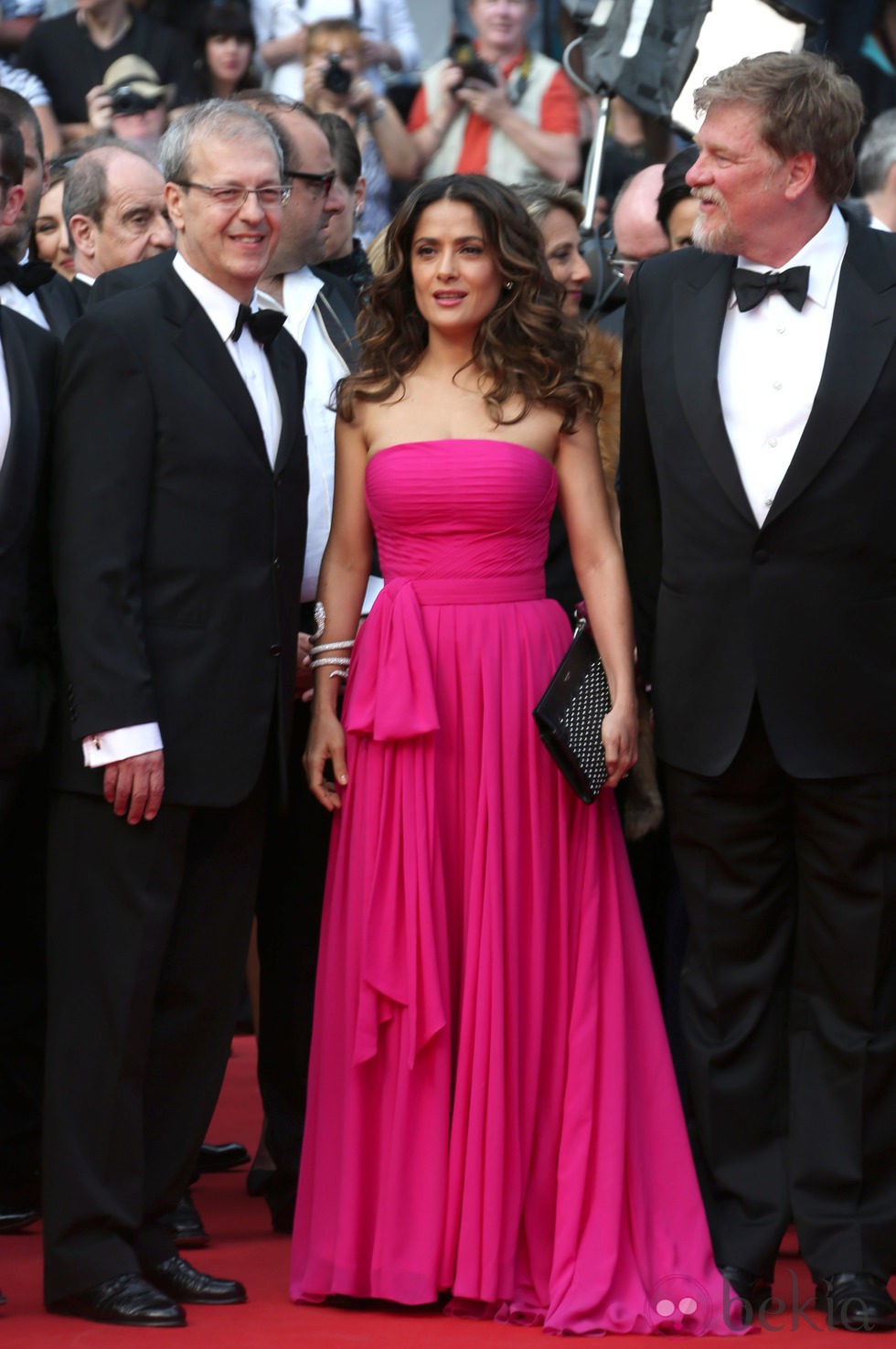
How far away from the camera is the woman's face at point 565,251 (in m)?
5.13

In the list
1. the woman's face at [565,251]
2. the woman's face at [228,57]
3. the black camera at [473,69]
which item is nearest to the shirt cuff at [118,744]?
the woman's face at [565,251]

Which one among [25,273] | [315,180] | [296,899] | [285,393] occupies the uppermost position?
[315,180]

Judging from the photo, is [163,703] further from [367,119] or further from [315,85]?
[367,119]

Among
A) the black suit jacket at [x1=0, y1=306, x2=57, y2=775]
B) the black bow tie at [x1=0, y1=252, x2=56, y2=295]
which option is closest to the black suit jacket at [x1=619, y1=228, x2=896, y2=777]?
the black suit jacket at [x1=0, y1=306, x2=57, y2=775]

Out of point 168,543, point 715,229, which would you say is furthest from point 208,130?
point 715,229

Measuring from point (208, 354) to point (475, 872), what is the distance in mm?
1129

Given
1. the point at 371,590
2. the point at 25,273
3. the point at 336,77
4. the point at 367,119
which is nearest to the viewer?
the point at 25,273

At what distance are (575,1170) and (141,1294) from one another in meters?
0.85

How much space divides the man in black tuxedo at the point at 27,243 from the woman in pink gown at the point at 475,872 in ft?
2.88

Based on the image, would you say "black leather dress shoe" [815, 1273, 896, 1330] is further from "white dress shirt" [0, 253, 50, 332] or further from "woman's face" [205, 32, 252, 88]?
"woman's face" [205, 32, 252, 88]

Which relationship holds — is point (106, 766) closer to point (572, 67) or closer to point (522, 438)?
point (522, 438)

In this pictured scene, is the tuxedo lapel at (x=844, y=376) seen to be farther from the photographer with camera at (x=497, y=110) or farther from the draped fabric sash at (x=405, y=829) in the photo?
the photographer with camera at (x=497, y=110)

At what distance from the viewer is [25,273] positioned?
167 inches

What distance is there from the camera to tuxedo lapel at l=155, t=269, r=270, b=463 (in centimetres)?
386
